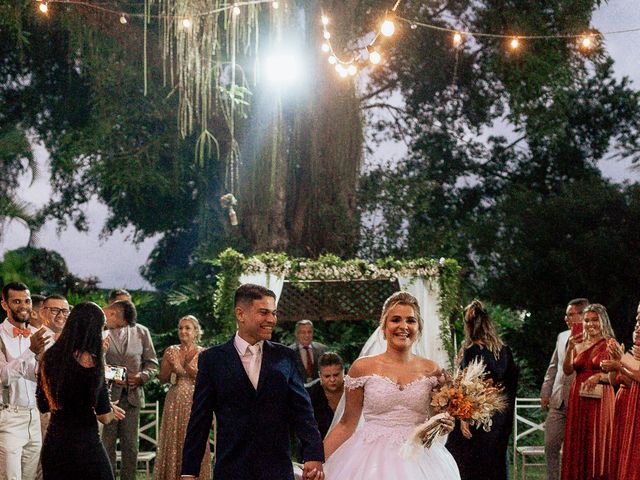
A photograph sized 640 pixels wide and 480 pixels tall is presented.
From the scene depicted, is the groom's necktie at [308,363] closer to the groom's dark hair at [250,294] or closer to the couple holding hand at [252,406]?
the couple holding hand at [252,406]

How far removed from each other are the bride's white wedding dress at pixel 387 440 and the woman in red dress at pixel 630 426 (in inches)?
70.4

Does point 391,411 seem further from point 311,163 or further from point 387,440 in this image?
point 311,163

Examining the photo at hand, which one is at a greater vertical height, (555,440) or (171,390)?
(171,390)

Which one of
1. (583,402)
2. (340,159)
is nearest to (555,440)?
(583,402)

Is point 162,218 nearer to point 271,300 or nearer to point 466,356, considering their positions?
point 466,356

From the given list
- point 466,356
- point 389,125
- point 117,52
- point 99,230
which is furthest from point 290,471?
point 389,125

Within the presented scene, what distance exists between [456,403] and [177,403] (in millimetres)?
4728

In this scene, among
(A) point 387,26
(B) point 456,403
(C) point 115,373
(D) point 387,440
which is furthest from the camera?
(A) point 387,26

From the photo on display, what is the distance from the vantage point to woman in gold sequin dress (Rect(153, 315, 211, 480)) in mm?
9211

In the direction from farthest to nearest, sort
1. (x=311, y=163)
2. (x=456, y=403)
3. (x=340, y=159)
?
(x=311, y=163), (x=340, y=159), (x=456, y=403)

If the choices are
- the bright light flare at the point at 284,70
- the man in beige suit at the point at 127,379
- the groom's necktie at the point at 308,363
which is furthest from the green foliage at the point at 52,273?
the man in beige suit at the point at 127,379

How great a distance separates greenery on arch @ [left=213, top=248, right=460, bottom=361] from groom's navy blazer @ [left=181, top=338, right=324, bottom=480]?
810 centimetres

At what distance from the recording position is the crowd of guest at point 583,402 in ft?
26.4

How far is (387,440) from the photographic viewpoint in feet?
17.4
